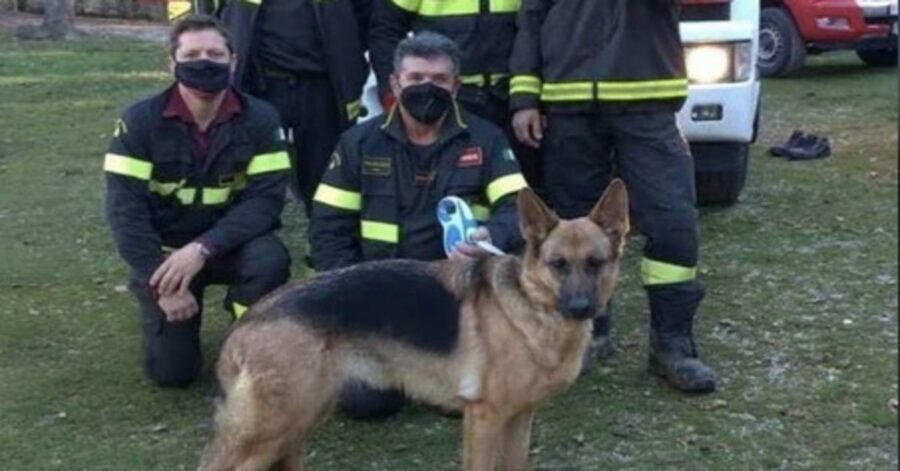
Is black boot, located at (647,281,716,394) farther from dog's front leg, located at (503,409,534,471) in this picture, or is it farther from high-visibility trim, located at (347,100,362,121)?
high-visibility trim, located at (347,100,362,121)

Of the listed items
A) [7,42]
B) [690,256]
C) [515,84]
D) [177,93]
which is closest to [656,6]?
[515,84]

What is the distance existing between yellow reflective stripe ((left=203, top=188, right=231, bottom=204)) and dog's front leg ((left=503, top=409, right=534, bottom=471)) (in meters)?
1.61

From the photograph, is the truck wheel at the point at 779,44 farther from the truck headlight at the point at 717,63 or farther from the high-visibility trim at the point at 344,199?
the high-visibility trim at the point at 344,199

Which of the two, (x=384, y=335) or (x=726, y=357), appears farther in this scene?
(x=726, y=357)

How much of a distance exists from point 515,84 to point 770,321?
1.61 meters

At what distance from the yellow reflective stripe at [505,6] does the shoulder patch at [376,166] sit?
864 mm

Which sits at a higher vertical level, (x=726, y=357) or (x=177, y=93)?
(x=177, y=93)

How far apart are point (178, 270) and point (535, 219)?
5.00 feet

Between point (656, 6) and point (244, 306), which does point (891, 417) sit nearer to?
point (656, 6)

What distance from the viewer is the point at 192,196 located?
5363 millimetres

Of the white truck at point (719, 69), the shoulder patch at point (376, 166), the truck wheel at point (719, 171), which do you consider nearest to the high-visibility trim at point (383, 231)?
the shoulder patch at point (376, 166)

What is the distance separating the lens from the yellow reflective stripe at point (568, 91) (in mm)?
5203

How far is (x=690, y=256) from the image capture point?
17.3 ft

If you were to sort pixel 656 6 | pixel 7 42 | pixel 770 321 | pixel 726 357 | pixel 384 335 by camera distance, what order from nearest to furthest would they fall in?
1. pixel 384 335
2. pixel 656 6
3. pixel 726 357
4. pixel 770 321
5. pixel 7 42
